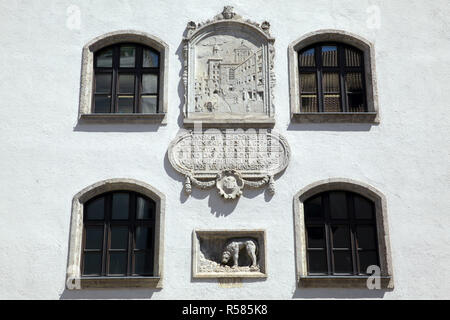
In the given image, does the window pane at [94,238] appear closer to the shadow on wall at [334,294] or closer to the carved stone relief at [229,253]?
the carved stone relief at [229,253]

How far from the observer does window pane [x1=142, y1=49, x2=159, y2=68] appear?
14.1m

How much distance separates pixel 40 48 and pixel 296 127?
494 centimetres

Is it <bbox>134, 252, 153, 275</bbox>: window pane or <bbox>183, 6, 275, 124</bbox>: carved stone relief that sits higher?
<bbox>183, 6, 275, 124</bbox>: carved stone relief

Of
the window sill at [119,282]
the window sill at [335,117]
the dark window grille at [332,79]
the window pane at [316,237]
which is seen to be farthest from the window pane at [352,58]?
the window sill at [119,282]

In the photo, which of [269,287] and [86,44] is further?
[86,44]

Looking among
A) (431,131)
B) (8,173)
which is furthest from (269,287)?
(8,173)

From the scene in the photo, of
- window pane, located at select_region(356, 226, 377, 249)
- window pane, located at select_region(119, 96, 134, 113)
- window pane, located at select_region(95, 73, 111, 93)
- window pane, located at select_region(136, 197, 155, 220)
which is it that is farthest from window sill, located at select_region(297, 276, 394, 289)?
window pane, located at select_region(95, 73, 111, 93)

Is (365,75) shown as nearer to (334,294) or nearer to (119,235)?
(334,294)

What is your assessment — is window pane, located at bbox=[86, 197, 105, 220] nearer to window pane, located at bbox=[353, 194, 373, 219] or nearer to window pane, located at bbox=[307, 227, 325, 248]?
window pane, located at bbox=[307, 227, 325, 248]

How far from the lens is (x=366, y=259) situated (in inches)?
502

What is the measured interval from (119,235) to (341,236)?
377 centimetres

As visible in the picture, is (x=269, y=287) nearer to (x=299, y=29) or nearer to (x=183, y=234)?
(x=183, y=234)

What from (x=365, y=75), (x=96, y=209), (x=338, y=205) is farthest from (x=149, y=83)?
(x=338, y=205)

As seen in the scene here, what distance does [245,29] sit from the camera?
1417 cm
